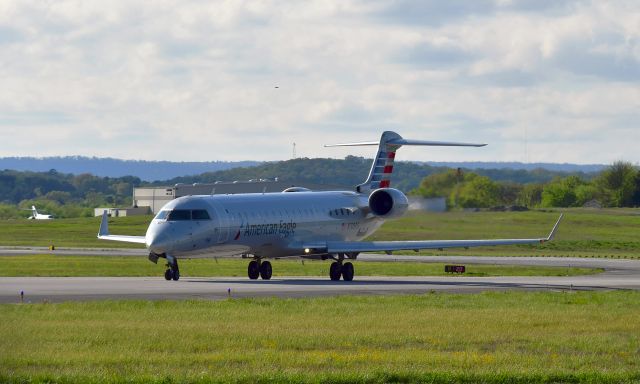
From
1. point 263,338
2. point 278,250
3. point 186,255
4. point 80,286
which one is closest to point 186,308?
point 263,338

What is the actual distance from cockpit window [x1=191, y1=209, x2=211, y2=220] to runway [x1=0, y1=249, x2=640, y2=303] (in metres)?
2.56

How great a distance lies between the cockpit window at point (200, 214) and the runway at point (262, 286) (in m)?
2.56

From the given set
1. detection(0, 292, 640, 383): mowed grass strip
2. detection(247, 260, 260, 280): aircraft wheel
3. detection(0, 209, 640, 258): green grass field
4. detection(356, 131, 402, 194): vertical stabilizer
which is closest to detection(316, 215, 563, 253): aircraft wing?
detection(247, 260, 260, 280): aircraft wheel

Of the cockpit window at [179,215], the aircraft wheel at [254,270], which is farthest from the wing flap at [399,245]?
the cockpit window at [179,215]

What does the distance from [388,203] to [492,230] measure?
48354 mm

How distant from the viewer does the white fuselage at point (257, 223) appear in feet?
151

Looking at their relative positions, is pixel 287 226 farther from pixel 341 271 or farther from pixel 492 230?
pixel 492 230

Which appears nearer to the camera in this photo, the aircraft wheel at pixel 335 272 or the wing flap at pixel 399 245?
the wing flap at pixel 399 245

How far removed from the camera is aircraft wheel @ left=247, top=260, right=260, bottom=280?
5062cm

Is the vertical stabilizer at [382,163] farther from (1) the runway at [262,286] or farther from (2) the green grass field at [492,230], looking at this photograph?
(2) the green grass field at [492,230]

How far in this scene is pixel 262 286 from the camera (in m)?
43.8

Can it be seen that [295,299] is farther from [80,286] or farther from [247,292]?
[80,286]

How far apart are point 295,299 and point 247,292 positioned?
4263mm

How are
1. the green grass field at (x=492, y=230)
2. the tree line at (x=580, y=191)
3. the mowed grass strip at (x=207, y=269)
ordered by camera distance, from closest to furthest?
the mowed grass strip at (x=207, y=269)
the green grass field at (x=492, y=230)
the tree line at (x=580, y=191)
